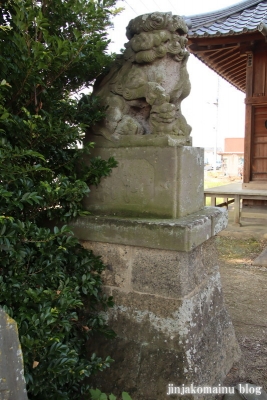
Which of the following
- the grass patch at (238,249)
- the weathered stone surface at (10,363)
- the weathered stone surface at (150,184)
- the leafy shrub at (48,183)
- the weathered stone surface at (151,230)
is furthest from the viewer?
the grass patch at (238,249)

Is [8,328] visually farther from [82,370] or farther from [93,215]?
[93,215]

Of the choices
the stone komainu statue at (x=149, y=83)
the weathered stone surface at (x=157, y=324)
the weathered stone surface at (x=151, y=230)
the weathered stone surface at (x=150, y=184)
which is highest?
the stone komainu statue at (x=149, y=83)

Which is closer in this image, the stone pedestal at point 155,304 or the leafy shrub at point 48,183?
the leafy shrub at point 48,183

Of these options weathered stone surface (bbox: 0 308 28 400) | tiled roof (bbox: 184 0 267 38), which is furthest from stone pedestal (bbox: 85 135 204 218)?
tiled roof (bbox: 184 0 267 38)

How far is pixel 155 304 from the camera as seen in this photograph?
205 cm

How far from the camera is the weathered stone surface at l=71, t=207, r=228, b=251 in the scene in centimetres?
192

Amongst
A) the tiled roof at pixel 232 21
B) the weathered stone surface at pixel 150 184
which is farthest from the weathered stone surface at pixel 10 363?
the tiled roof at pixel 232 21

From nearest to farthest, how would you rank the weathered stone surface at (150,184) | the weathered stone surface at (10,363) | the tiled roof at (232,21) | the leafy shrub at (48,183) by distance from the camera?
Answer: 1. the weathered stone surface at (10,363)
2. the leafy shrub at (48,183)
3. the weathered stone surface at (150,184)
4. the tiled roof at (232,21)

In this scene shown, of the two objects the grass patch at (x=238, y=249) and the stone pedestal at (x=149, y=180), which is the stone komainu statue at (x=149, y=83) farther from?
the grass patch at (x=238, y=249)

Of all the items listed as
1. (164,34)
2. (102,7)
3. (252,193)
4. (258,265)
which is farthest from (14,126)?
(252,193)

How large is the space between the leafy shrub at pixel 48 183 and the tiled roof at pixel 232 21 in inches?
202

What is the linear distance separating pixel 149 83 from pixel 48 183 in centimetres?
89

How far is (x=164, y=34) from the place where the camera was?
84.0 inches

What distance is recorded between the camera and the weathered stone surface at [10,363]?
1.34 m
